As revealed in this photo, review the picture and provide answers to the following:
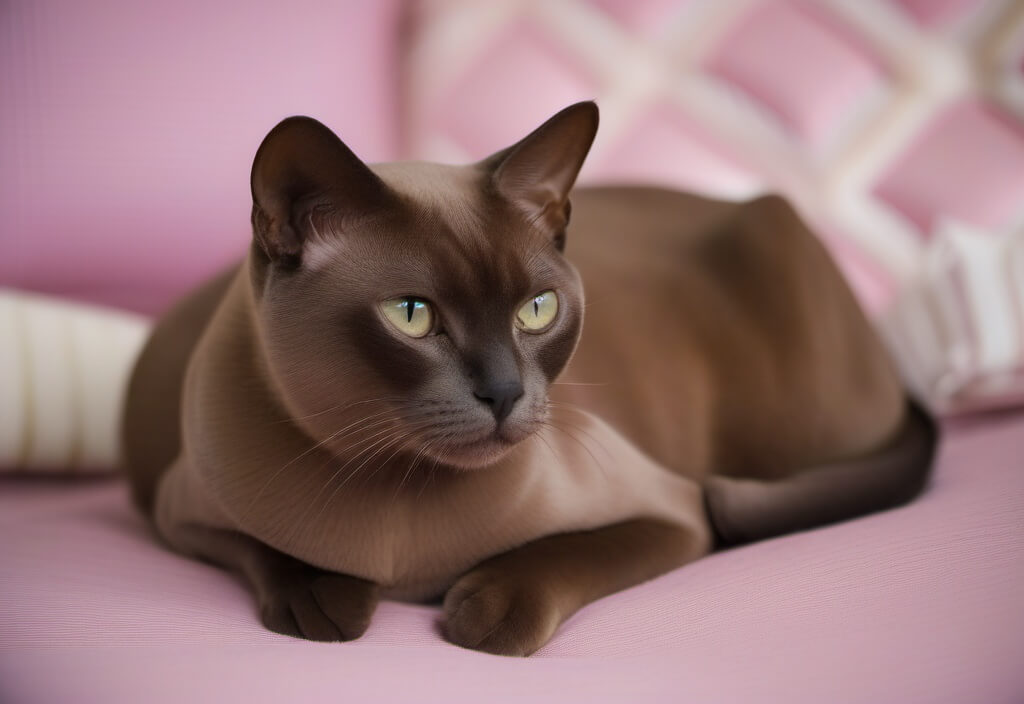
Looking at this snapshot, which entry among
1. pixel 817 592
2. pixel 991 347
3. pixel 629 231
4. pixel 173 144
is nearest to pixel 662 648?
pixel 817 592

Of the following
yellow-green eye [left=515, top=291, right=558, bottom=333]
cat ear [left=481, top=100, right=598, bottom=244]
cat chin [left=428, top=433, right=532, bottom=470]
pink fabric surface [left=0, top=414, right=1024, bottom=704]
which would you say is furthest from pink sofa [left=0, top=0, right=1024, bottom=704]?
cat ear [left=481, top=100, right=598, bottom=244]

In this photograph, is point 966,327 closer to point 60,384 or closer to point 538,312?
point 538,312

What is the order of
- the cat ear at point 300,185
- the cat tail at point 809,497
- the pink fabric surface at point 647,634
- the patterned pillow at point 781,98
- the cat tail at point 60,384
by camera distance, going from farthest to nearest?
the patterned pillow at point 781,98, the cat tail at point 60,384, the cat tail at point 809,497, the cat ear at point 300,185, the pink fabric surface at point 647,634

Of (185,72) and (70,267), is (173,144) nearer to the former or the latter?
(185,72)

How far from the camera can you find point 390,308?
29.5 inches

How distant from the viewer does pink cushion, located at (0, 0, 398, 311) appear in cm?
150

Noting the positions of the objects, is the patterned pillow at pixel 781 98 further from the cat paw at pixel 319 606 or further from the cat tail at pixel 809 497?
the cat paw at pixel 319 606

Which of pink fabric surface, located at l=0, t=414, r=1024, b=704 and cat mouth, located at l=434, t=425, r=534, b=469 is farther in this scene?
cat mouth, located at l=434, t=425, r=534, b=469

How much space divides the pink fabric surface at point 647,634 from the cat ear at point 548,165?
0.36 meters

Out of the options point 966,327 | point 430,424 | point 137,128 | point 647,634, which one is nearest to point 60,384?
point 137,128

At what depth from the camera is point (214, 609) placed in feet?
2.56

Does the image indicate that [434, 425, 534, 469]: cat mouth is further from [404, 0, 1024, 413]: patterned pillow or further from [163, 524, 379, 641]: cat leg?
[404, 0, 1024, 413]: patterned pillow

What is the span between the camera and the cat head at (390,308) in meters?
0.73

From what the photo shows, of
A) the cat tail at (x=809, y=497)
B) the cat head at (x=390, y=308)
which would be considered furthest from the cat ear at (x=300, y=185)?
the cat tail at (x=809, y=497)
